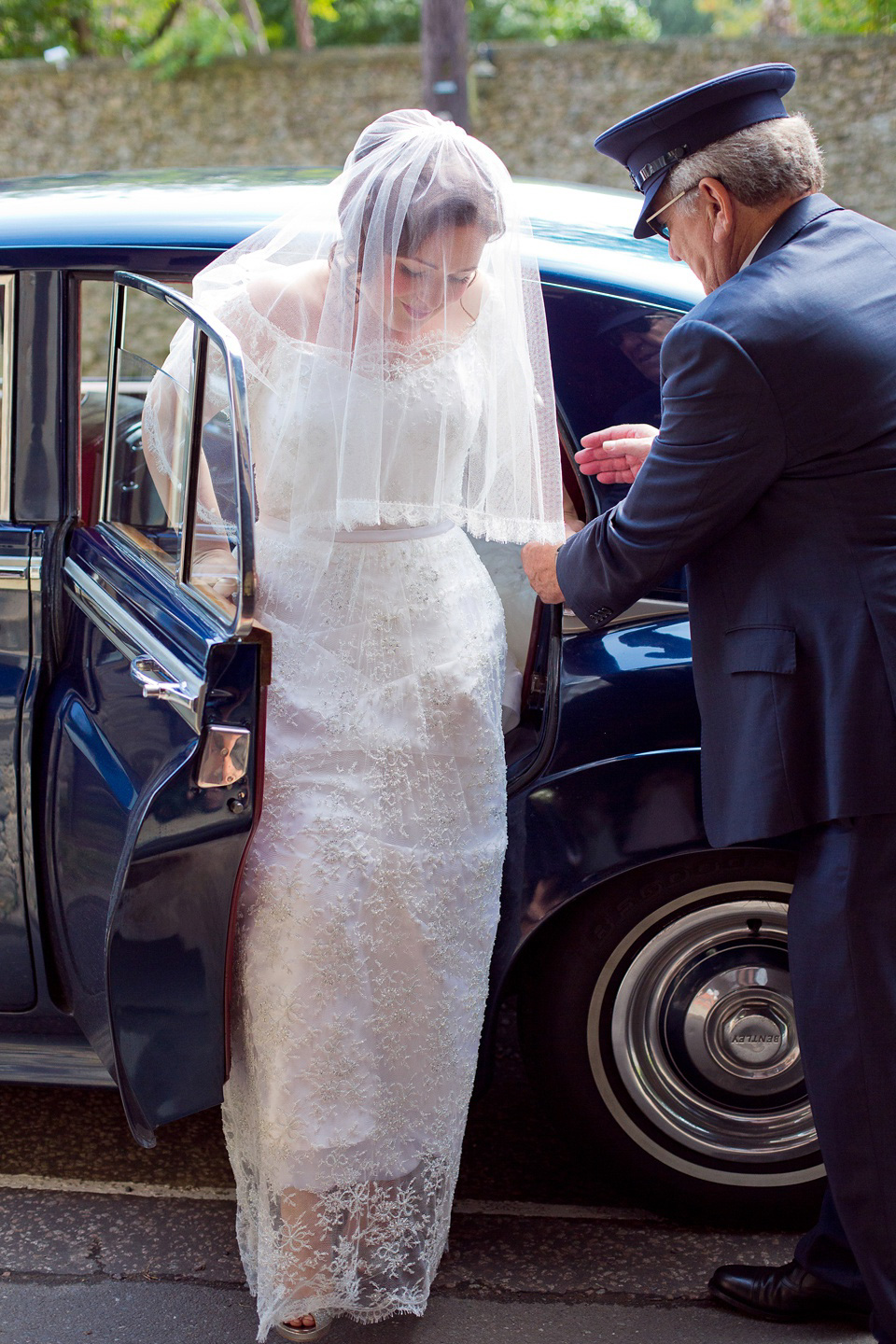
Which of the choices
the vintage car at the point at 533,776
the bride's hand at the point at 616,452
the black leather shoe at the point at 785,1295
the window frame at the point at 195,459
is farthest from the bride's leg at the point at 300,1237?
the bride's hand at the point at 616,452

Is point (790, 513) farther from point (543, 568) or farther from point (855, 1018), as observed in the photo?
point (855, 1018)

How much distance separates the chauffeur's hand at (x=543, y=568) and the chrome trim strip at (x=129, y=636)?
0.65 m

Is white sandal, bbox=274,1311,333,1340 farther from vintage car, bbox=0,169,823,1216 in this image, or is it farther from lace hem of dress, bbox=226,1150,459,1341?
vintage car, bbox=0,169,823,1216

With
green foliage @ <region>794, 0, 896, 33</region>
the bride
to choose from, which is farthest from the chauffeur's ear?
green foliage @ <region>794, 0, 896, 33</region>

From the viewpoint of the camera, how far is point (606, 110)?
1152 cm

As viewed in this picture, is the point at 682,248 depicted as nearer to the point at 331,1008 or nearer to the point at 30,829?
the point at 331,1008

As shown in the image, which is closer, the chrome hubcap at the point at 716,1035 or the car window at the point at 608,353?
the car window at the point at 608,353

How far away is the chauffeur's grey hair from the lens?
182 centimetres

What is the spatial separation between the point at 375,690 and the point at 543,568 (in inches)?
14.7

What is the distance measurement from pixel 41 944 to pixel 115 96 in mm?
11784

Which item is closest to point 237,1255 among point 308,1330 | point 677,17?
point 308,1330

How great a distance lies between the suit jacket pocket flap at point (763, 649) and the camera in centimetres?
183

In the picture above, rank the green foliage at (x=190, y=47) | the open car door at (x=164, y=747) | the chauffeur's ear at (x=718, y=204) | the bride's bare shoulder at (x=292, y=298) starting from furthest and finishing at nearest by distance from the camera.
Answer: the green foliage at (x=190, y=47), the bride's bare shoulder at (x=292, y=298), the chauffeur's ear at (x=718, y=204), the open car door at (x=164, y=747)

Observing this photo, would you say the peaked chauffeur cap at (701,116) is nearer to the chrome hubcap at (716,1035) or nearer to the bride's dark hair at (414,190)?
the bride's dark hair at (414,190)
